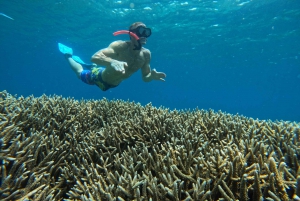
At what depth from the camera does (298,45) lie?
106ft

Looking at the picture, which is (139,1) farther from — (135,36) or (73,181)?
(73,181)

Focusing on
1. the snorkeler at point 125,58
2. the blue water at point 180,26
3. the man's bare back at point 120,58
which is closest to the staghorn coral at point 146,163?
the man's bare back at point 120,58

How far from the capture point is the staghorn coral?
71.6 inches

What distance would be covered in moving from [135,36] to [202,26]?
25.5 m

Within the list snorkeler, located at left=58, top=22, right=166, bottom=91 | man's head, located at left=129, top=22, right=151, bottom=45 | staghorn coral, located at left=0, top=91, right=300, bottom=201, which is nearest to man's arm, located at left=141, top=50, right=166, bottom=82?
snorkeler, located at left=58, top=22, right=166, bottom=91

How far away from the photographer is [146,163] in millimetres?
2420

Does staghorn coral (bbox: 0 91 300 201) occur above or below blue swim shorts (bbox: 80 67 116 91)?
below

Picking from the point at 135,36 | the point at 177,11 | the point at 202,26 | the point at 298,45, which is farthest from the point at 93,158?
the point at 298,45

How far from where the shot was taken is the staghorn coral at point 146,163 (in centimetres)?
182

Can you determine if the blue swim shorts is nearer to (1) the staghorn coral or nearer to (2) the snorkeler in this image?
(2) the snorkeler

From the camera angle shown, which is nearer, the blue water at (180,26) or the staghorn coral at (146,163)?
the staghorn coral at (146,163)

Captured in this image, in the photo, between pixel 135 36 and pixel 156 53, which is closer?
pixel 135 36

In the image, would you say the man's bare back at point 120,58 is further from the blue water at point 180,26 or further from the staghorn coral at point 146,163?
the blue water at point 180,26

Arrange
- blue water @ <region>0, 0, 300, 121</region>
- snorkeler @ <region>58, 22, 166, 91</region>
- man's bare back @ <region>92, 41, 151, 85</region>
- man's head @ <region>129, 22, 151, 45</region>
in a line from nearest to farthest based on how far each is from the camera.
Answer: man's bare back @ <region>92, 41, 151, 85</region>
snorkeler @ <region>58, 22, 166, 91</region>
man's head @ <region>129, 22, 151, 45</region>
blue water @ <region>0, 0, 300, 121</region>
